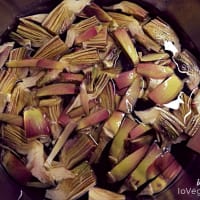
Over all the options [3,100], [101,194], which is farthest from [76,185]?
[3,100]

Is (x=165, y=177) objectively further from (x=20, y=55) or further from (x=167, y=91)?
(x=20, y=55)

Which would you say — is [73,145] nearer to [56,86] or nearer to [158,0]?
[56,86]

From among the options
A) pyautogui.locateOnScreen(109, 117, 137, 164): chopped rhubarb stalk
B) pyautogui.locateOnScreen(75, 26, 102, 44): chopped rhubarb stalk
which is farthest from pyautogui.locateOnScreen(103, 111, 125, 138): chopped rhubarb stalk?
pyautogui.locateOnScreen(75, 26, 102, 44): chopped rhubarb stalk

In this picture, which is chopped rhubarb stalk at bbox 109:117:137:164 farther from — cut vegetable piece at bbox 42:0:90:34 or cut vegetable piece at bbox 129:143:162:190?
cut vegetable piece at bbox 42:0:90:34

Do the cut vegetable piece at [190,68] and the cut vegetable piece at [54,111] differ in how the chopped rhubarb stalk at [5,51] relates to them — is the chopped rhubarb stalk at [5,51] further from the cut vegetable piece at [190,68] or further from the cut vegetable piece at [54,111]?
the cut vegetable piece at [190,68]

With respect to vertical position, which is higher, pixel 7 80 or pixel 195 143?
pixel 7 80
